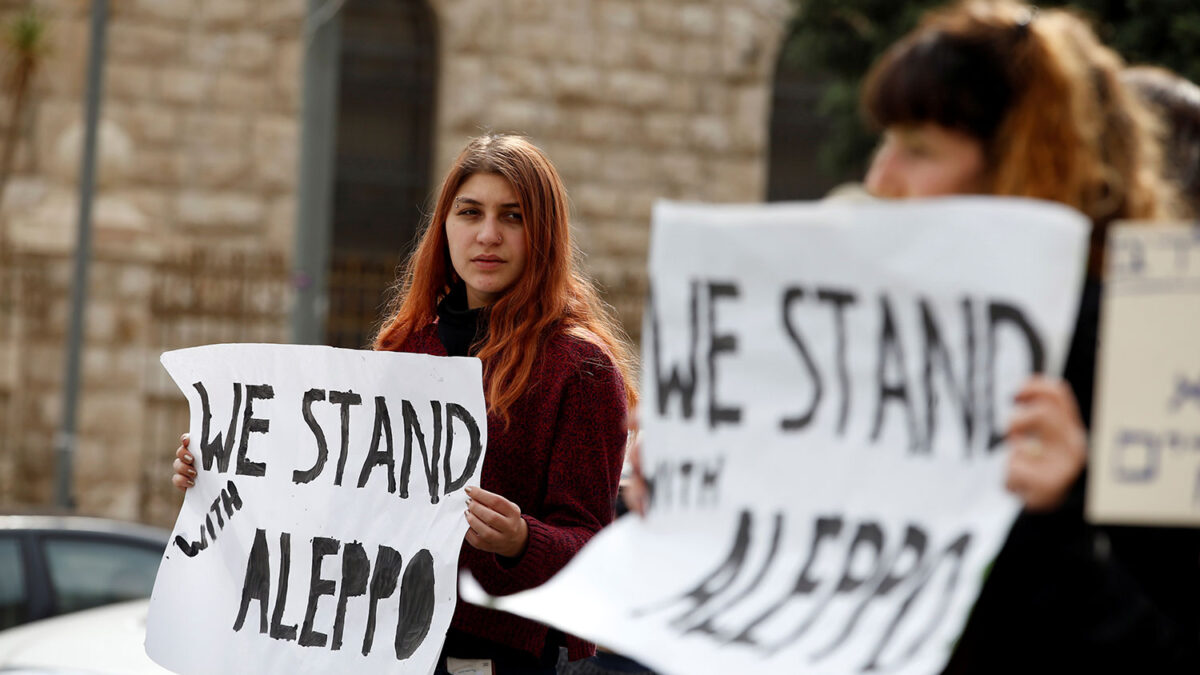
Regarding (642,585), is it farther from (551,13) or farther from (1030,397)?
(551,13)

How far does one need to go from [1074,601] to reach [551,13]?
526 inches

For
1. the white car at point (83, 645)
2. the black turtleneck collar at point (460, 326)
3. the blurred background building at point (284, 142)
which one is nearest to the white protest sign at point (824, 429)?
the black turtleneck collar at point (460, 326)

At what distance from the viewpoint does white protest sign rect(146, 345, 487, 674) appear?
3109 mm

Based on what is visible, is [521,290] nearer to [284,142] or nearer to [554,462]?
[554,462]

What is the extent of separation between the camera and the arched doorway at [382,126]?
1523cm

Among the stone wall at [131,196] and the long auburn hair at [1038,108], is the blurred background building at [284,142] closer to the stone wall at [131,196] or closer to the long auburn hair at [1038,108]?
the stone wall at [131,196]

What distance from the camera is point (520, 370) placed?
10.1 feet

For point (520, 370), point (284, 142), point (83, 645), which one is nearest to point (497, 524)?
point (520, 370)

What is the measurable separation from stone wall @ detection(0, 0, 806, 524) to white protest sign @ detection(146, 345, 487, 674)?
10.0 metres

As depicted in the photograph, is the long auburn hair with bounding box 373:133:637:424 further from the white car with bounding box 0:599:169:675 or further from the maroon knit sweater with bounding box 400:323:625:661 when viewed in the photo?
the white car with bounding box 0:599:169:675

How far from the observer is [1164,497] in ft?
5.73

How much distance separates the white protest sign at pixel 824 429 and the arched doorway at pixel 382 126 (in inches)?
516

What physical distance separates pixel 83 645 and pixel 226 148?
26.8 ft

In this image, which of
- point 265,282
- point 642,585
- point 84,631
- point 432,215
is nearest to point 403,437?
point 432,215
